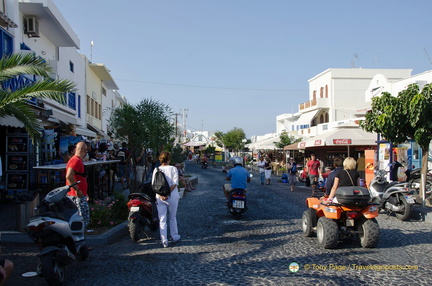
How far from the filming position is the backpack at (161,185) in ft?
21.4

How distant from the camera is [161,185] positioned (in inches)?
257

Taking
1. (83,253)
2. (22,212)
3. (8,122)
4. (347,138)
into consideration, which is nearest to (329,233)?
(83,253)

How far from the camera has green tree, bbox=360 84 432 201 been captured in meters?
9.88

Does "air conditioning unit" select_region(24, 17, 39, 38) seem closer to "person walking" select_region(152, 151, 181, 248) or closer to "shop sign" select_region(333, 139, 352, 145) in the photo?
"person walking" select_region(152, 151, 181, 248)

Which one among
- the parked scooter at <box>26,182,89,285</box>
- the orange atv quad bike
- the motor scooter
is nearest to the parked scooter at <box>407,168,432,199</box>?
the motor scooter

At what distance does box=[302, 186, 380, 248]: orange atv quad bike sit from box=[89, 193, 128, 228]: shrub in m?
4.00

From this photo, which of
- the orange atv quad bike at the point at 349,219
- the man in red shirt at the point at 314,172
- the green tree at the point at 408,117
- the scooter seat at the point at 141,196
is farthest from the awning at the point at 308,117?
the scooter seat at the point at 141,196

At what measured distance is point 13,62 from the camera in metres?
7.48

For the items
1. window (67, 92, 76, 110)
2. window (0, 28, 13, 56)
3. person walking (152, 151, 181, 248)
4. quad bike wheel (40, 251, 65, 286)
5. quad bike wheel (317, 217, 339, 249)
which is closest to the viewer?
quad bike wheel (40, 251, 65, 286)

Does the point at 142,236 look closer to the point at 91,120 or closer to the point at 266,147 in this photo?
the point at 91,120

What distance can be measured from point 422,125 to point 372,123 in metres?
1.66

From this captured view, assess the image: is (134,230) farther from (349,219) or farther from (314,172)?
(314,172)

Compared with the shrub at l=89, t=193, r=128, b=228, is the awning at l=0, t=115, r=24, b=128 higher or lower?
higher

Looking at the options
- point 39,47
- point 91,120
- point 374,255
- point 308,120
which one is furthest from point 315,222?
point 308,120
